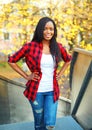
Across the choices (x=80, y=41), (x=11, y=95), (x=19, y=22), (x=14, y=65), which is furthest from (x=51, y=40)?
(x=80, y=41)

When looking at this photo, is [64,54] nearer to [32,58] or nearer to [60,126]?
[32,58]

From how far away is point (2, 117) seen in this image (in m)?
3.81

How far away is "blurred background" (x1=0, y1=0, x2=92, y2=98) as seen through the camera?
7.37 meters

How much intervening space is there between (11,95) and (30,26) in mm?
3851

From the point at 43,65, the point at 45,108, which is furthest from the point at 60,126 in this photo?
the point at 43,65

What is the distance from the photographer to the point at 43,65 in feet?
7.93

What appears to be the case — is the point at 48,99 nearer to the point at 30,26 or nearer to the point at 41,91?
the point at 41,91

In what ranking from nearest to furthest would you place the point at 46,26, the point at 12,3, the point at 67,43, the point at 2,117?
the point at 46,26 → the point at 2,117 → the point at 12,3 → the point at 67,43

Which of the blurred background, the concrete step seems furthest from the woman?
the blurred background

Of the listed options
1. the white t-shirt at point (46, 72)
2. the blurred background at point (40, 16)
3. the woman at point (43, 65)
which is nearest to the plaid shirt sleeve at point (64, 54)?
the woman at point (43, 65)

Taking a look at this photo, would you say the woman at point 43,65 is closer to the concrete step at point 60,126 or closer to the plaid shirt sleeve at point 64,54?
the plaid shirt sleeve at point 64,54

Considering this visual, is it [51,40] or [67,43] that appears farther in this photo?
[67,43]

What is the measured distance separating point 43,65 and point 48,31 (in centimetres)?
29

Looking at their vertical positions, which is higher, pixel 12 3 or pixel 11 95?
pixel 12 3
